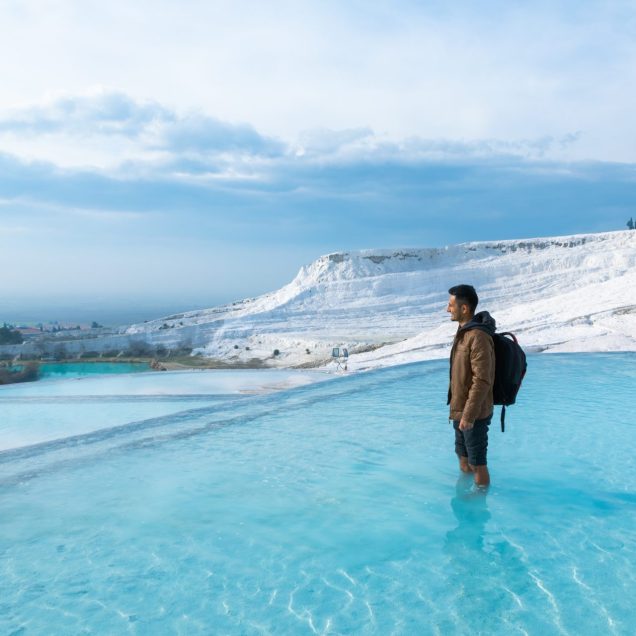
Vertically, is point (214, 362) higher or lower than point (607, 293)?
lower

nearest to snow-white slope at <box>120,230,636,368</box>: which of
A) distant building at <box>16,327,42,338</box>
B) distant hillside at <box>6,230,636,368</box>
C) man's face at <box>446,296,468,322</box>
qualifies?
distant hillside at <box>6,230,636,368</box>

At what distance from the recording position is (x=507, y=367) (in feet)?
10.5

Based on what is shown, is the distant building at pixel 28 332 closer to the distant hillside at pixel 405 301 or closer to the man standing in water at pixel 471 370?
the distant hillside at pixel 405 301

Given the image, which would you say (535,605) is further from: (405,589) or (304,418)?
(304,418)

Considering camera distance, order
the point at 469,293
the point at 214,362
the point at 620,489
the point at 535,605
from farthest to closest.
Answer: the point at 214,362 < the point at 620,489 < the point at 469,293 < the point at 535,605

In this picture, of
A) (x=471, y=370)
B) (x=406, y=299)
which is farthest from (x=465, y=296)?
(x=406, y=299)

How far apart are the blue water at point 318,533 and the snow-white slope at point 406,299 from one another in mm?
9900

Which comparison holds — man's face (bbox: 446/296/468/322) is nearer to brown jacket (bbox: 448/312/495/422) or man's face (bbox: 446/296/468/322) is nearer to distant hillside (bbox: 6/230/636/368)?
brown jacket (bbox: 448/312/495/422)

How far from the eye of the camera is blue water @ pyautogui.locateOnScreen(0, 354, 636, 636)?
2336mm

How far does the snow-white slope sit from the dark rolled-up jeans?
35.8 feet

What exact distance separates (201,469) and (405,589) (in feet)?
6.83

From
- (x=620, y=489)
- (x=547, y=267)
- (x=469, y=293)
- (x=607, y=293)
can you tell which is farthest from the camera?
(x=547, y=267)

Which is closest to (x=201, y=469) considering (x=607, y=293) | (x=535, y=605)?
(x=535, y=605)

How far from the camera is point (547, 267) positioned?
1400 inches
